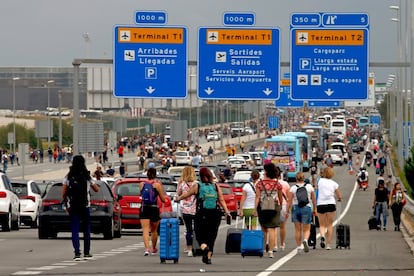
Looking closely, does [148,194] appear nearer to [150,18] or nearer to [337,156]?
[150,18]

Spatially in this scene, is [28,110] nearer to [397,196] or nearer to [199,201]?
[397,196]

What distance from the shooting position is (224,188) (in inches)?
1860

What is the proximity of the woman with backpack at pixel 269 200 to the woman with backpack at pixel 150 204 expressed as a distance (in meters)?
1.80

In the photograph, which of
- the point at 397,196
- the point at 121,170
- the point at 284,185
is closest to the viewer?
the point at 284,185

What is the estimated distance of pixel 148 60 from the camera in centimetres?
4247

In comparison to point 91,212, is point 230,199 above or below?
below

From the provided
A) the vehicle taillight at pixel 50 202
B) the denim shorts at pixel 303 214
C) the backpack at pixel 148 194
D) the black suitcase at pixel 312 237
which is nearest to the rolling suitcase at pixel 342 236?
the black suitcase at pixel 312 237

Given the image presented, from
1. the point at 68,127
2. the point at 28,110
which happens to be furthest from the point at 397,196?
the point at 28,110

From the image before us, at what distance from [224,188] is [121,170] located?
28981 millimetres

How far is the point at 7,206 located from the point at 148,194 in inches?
441

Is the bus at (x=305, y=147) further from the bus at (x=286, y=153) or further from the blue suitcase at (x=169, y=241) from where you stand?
the blue suitcase at (x=169, y=241)

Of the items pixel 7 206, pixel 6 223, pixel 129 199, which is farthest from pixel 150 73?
pixel 7 206

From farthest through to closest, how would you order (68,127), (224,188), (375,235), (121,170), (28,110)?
(28,110)
(68,127)
(121,170)
(224,188)
(375,235)

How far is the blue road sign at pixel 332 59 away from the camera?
4309 cm
